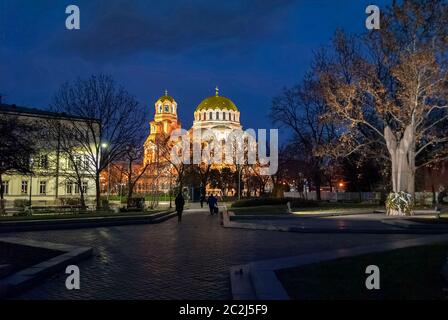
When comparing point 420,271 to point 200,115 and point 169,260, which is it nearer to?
point 169,260

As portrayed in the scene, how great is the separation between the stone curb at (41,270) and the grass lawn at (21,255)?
0.29 meters

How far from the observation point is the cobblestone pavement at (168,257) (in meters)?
8.51

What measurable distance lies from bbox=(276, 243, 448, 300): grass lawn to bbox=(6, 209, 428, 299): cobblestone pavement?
1410mm

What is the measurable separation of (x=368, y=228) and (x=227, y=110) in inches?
3988

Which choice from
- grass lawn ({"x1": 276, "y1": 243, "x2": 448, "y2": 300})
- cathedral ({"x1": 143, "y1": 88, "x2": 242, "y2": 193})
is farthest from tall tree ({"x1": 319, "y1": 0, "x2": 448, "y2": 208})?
cathedral ({"x1": 143, "y1": 88, "x2": 242, "y2": 193})

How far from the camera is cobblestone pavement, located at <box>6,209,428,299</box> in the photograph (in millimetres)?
8508

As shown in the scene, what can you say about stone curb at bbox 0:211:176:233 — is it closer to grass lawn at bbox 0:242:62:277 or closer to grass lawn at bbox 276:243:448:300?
grass lawn at bbox 0:242:62:277

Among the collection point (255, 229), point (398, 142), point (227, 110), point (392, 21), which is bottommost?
point (255, 229)

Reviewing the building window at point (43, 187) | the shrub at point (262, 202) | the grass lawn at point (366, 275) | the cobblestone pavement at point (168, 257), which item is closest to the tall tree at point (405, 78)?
the shrub at point (262, 202)

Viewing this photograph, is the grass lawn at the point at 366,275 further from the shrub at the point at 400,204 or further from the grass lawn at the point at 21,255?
the shrub at the point at 400,204

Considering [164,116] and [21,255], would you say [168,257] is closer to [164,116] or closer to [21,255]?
[21,255]

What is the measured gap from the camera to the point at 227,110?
119 m

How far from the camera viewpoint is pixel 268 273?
9180mm
